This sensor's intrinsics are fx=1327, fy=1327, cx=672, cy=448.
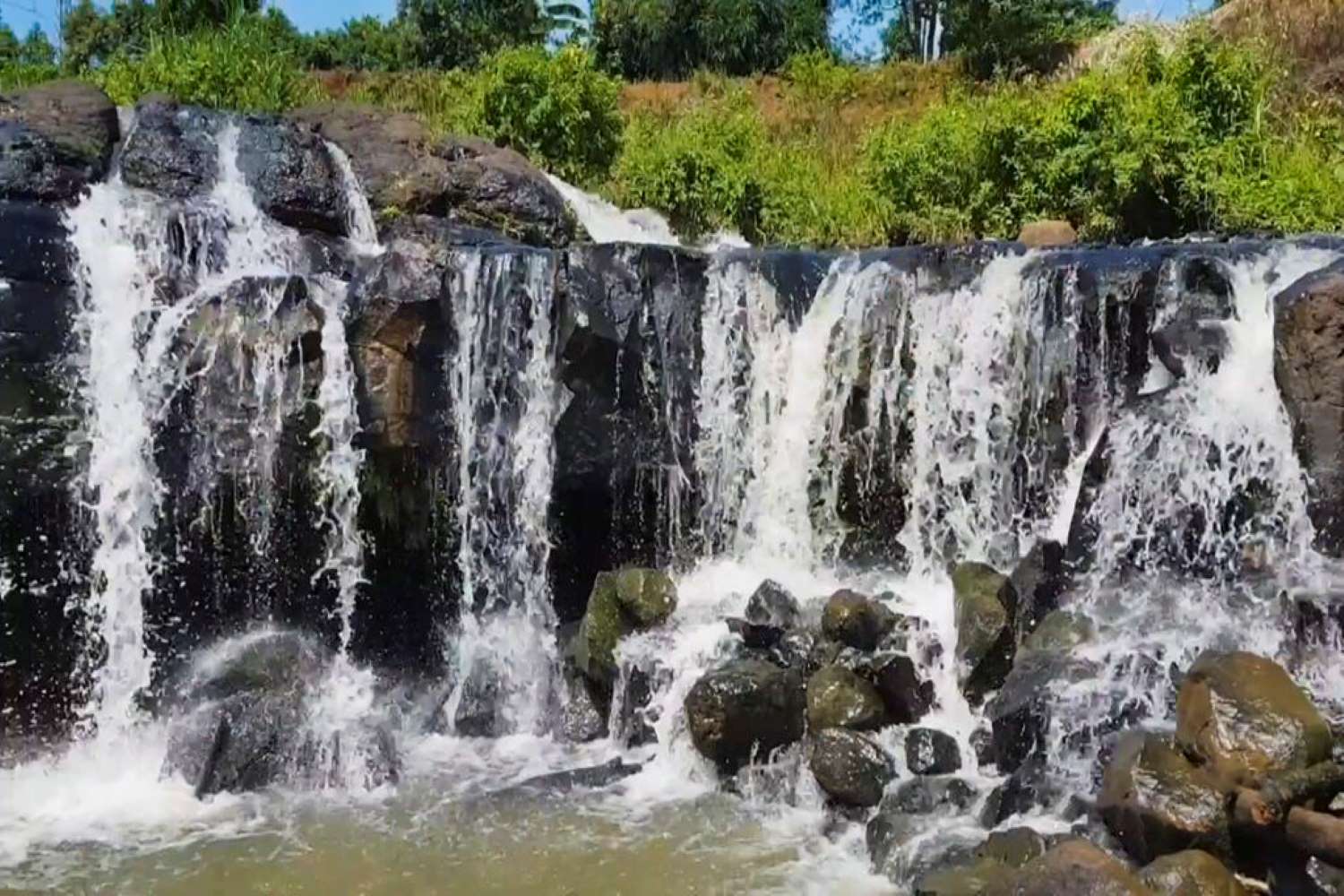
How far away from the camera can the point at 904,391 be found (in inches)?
420

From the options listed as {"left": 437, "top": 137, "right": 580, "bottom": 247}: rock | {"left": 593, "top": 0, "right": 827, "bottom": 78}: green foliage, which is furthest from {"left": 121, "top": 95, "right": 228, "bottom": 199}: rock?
{"left": 593, "top": 0, "right": 827, "bottom": 78}: green foliage

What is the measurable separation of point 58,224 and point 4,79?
11.0 metres

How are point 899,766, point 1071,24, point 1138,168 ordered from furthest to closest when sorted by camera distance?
1. point 1071,24
2. point 1138,168
3. point 899,766

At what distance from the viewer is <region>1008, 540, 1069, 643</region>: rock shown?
29.5 ft

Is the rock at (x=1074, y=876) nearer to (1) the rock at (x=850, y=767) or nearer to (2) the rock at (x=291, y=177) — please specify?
(1) the rock at (x=850, y=767)

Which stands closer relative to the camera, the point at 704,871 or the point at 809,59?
the point at 704,871

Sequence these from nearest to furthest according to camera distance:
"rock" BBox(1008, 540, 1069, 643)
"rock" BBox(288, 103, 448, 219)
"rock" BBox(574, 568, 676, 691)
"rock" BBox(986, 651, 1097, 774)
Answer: "rock" BBox(986, 651, 1097, 774) → "rock" BBox(1008, 540, 1069, 643) → "rock" BBox(574, 568, 676, 691) → "rock" BBox(288, 103, 448, 219)

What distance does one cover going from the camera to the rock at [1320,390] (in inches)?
340

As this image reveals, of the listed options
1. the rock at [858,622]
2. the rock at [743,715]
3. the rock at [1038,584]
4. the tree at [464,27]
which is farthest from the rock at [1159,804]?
the tree at [464,27]

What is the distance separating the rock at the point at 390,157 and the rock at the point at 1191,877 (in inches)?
418

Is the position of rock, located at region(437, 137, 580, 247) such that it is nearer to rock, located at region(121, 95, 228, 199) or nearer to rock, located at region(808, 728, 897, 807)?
rock, located at region(121, 95, 228, 199)

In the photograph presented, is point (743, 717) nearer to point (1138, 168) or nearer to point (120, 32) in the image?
point (1138, 168)

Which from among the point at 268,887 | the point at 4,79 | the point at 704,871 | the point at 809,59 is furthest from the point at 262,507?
the point at 809,59

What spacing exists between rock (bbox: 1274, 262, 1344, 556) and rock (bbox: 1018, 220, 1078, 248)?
20.3 feet
